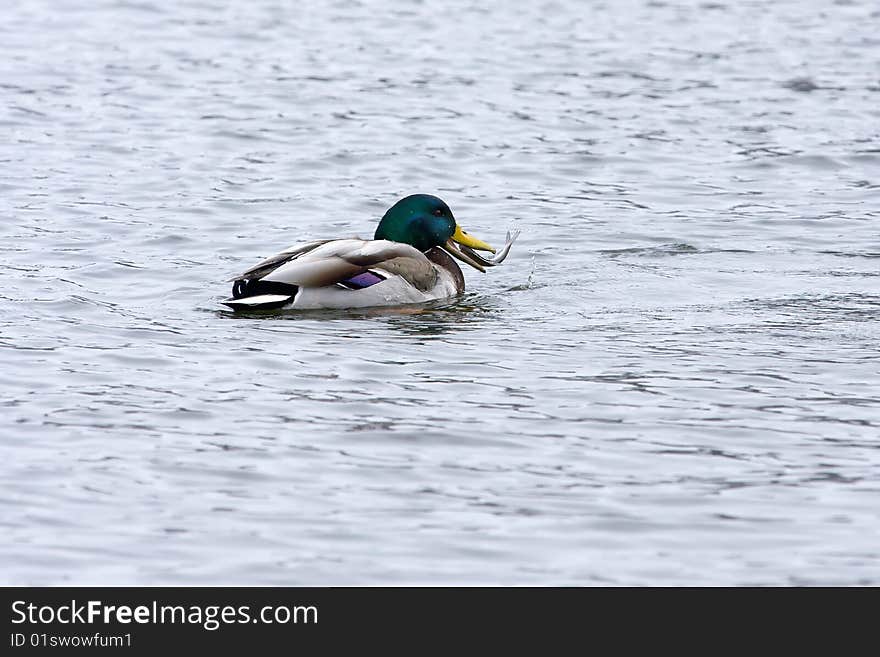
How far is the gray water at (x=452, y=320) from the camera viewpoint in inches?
269

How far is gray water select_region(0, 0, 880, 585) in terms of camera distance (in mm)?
6836

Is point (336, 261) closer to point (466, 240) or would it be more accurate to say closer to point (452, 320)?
point (452, 320)

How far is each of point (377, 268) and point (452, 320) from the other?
65 centimetres

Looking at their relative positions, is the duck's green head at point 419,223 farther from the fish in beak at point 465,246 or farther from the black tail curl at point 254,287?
the black tail curl at point 254,287

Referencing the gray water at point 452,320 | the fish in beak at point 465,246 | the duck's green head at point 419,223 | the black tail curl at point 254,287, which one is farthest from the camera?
the fish in beak at point 465,246

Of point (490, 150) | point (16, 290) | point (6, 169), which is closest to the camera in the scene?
point (16, 290)

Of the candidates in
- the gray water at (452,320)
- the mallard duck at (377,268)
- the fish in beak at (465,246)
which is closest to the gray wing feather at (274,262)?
the mallard duck at (377,268)

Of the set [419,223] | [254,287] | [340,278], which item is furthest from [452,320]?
[254,287]

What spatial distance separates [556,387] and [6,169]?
8737 mm

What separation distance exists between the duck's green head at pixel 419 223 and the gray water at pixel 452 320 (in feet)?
1.76

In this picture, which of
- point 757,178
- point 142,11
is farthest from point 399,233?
point 142,11

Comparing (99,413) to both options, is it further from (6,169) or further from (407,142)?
(407,142)

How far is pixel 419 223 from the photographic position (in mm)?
11953
